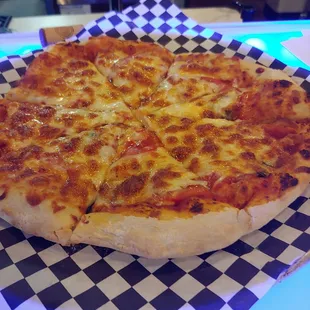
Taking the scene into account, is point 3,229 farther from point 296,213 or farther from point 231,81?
point 231,81

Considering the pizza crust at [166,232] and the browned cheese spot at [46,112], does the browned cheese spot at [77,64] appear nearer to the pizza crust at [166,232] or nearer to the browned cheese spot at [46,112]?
the browned cheese spot at [46,112]

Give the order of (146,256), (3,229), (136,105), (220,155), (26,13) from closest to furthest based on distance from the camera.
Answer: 1. (146,256)
2. (3,229)
3. (220,155)
4. (136,105)
5. (26,13)

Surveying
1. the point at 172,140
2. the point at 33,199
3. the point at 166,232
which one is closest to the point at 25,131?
the point at 33,199

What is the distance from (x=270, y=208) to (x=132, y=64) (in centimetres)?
146

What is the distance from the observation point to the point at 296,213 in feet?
6.62

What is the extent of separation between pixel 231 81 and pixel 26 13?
3726 mm

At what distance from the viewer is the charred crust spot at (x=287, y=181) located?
1.97 m

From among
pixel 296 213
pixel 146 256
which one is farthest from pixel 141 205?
pixel 296 213

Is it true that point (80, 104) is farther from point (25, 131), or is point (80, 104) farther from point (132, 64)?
point (132, 64)

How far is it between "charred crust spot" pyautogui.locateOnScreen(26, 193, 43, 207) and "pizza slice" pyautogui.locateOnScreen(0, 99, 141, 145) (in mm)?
457

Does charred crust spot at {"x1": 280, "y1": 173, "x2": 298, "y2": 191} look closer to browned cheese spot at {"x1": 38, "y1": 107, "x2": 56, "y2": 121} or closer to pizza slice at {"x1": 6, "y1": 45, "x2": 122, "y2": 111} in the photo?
pizza slice at {"x1": 6, "y1": 45, "x2": 122, "y2": 111}

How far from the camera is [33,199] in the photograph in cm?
189

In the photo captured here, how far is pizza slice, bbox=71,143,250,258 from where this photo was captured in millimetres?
1754

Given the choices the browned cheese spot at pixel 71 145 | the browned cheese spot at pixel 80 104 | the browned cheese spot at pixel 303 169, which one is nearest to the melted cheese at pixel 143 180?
the browned cheese spot at pixel 71 145
